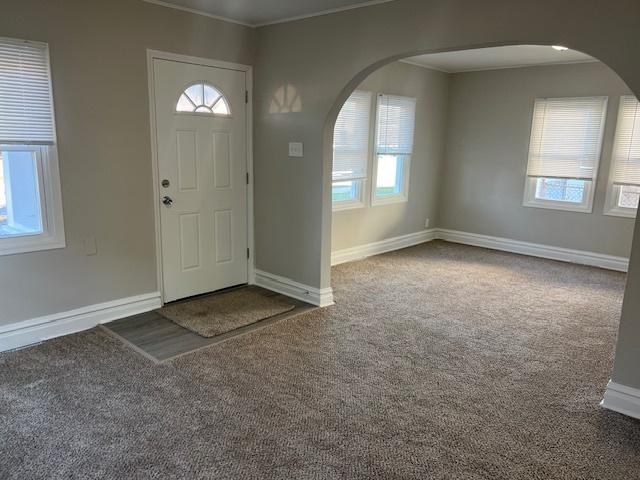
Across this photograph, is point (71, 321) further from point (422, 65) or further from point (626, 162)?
point (626, 162)

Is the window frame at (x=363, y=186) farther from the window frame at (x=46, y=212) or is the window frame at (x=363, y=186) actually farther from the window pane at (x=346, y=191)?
the window frame at (x=46, y=212)

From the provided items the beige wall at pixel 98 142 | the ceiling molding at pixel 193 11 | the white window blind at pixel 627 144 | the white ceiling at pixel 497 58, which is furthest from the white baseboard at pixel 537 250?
the beige wall at pixel 98 142

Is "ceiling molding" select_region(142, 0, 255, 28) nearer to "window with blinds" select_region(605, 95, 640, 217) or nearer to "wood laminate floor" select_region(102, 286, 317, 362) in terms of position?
"wood laminate floor" select_region(102, 286, 317, 362)

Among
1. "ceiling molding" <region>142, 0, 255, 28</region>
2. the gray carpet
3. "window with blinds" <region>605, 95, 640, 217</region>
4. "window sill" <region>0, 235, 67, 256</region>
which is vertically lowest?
the gray carpet

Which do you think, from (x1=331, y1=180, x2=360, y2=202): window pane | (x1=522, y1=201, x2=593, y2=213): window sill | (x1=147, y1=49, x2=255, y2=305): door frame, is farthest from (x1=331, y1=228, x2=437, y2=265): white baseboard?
→ (x1=522, y1=201, x2=593, y2=213): window sill

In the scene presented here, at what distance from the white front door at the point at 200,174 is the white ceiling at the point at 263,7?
0.44 metres

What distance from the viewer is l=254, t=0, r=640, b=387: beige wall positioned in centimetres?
254

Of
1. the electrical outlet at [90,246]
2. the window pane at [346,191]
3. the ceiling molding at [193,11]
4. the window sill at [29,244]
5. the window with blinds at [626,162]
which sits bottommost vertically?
the electrical outlet at [90,246]

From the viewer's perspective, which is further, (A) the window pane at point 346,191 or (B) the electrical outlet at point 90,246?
(A) the window pane at point 346,191

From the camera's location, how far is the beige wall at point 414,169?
5.73 metres

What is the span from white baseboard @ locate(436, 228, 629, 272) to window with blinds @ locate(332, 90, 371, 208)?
204cm

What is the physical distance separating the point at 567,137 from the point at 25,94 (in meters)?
5.73

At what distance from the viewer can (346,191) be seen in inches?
225

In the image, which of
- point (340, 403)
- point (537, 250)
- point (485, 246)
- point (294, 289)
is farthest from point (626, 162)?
point (340, 403)
